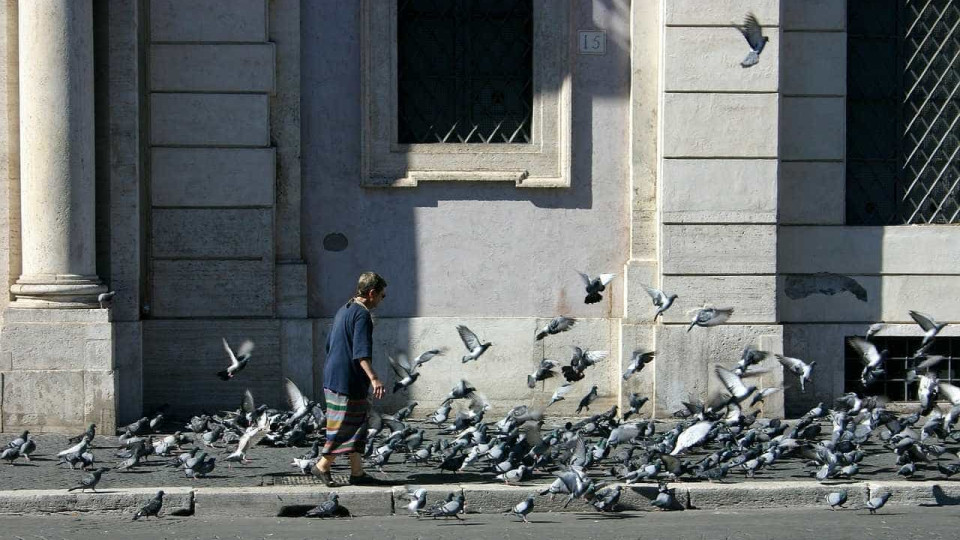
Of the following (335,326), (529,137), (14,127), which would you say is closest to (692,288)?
(529,137)

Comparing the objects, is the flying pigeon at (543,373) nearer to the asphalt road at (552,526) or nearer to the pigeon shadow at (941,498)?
the asphalt road at (552,526)

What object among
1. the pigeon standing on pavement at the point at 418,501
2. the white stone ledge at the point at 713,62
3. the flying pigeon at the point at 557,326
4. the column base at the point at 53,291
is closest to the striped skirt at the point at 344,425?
the pigeon standing on pavement at the point at 418,501

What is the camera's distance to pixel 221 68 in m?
12.2

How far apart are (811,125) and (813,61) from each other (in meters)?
0.58

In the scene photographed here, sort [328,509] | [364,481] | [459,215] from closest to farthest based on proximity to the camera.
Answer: [328,509]
[364,481]
[459,215]

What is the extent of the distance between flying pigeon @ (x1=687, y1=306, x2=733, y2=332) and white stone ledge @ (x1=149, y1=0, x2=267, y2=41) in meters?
Result: 4.49

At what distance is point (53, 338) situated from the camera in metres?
11.4

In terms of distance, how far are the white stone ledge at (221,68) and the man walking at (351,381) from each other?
3360mm

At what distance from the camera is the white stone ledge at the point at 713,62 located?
12266mm

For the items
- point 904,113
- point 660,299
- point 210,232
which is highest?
point 904,113

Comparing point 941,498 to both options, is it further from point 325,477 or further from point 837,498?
point 325,477

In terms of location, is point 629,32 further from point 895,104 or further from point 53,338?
point 53,338

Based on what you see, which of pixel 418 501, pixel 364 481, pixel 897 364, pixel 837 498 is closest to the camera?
pixel 418 501

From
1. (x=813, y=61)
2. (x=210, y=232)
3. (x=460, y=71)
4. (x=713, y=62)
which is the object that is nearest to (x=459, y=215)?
(x=460, y=71)
